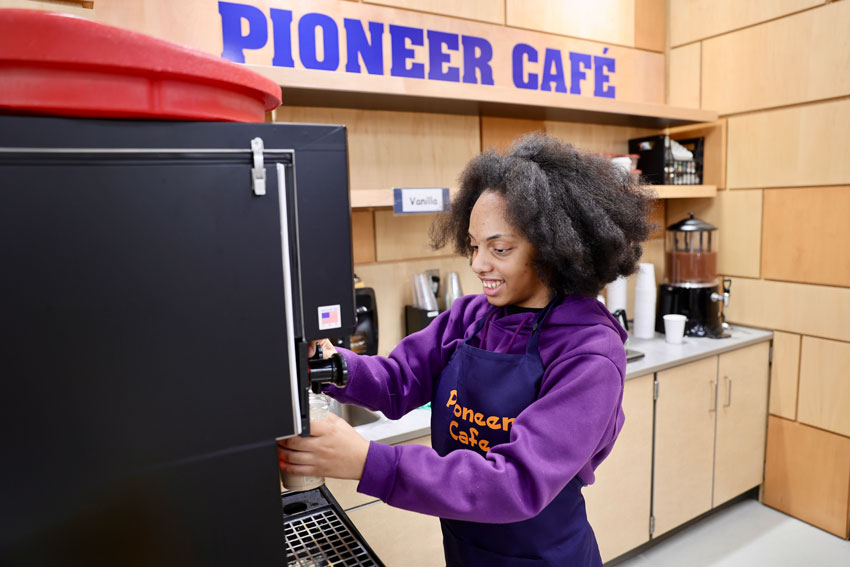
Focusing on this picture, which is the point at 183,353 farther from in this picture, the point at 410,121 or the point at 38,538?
the point at 410,121

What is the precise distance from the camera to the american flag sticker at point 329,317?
0.65m

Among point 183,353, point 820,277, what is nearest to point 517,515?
point 183,353

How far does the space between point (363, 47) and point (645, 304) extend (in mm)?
1803

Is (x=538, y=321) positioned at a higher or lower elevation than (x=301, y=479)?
higher

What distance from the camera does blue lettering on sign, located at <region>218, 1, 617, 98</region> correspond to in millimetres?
2018

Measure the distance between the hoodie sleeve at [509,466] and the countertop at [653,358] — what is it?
34.5 inches

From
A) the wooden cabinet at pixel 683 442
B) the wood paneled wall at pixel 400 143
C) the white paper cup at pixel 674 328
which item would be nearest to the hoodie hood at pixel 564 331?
the wood paneled wall at pixel 400 143

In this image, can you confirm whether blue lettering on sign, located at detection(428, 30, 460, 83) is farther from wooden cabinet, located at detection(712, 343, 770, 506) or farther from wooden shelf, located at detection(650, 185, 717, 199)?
wooden cabinet, located at detection(712, 343, 770, 506)

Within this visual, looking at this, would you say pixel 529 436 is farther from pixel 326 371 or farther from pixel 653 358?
pixel 653 358

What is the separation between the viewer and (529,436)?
0.92m

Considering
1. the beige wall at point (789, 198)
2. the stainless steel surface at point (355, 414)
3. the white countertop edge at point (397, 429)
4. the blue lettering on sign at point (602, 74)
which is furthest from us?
the blue lettering on sign at point (602, 74)

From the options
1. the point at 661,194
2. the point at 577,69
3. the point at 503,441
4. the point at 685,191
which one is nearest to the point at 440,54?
the point at 577,69

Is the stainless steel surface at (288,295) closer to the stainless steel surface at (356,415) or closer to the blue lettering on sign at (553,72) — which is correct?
the stainless steel surface at (356,415)

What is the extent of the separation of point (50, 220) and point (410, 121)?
1.97m
